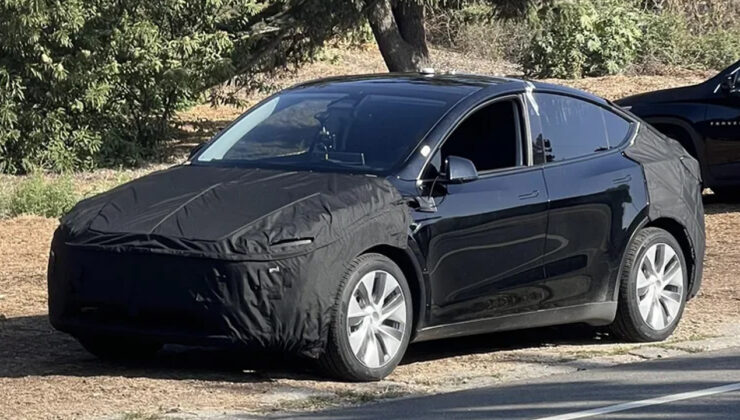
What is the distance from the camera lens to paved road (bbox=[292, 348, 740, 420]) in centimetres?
749

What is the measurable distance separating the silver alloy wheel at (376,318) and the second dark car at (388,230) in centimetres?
1

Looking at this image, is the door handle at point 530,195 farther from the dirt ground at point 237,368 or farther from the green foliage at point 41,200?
the green foliage at point 41,200

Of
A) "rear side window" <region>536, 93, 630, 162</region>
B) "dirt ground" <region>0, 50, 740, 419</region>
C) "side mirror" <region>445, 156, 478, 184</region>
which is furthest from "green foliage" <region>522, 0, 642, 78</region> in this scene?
"side mirror" <region>445, 156, 478, 184</region>

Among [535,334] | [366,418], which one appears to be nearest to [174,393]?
[366,418]

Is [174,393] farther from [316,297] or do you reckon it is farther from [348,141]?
[348,141]

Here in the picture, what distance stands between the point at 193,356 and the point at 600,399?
264 cm

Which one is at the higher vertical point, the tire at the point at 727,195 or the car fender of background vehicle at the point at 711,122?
the car fender of background vehicle at the point at 711,122

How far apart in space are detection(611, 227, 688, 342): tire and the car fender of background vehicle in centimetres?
608

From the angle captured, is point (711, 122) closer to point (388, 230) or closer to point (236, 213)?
point (388, 230)

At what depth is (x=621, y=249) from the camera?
372 inches

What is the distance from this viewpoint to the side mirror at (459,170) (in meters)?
8.56

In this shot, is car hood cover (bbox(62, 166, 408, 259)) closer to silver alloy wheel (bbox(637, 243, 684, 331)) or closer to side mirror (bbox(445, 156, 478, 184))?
side mirror (bbox(445, 156, 478, 184))

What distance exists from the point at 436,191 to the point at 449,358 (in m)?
1.20

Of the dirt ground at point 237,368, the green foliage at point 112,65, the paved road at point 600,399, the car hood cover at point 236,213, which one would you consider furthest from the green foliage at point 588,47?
the car hood cover at point 236,213
